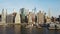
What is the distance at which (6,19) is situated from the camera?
1210 cm

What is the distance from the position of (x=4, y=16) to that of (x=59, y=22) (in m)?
4.62

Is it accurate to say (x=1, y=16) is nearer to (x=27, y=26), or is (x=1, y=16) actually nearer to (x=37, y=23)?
(x=27, y=26)

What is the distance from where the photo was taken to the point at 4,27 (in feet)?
39.2

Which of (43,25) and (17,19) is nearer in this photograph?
(43,25)

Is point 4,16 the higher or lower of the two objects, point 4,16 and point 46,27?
the higher

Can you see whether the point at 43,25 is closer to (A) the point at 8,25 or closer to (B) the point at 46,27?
(B) the point at 46,27

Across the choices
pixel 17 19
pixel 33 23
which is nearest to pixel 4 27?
pixel 17 19

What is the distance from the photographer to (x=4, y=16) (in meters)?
12.3

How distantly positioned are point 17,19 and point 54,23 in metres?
3.06

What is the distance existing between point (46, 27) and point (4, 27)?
11.4ft

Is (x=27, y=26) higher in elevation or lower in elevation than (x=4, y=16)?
lower

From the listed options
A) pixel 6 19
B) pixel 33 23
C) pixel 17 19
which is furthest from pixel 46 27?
pixel 6 19

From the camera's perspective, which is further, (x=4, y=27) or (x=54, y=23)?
(x=4, y=27)

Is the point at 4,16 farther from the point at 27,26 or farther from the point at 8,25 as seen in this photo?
the point at 27,26
